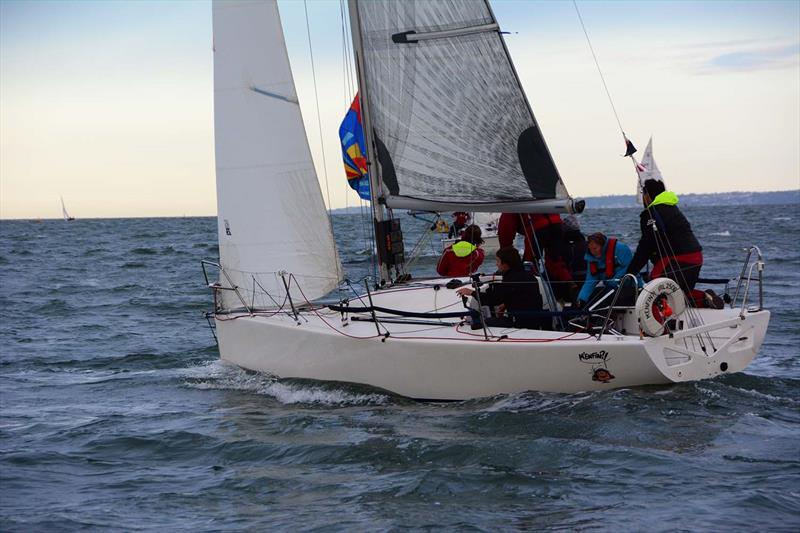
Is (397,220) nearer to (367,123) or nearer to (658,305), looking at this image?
(367,123)

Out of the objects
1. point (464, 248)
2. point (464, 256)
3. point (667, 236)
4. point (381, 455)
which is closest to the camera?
point (381, 455)

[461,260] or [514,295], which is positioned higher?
[461,260]

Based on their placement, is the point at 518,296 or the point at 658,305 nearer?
the point at 658,305

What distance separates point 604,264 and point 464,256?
1.89 metres

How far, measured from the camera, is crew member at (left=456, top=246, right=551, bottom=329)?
8.81m

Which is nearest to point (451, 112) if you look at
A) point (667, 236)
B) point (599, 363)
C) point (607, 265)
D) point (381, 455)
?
point (607, 265)

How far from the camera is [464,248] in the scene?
10453 mm

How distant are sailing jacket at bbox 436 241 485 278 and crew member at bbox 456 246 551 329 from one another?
4.74 ft

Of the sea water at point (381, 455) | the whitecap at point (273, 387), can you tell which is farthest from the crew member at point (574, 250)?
the whitecap at point (273, 387)

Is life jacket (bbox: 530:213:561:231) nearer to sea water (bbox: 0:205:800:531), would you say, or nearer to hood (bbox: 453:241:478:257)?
hood (bbox: 453:241:478:257)

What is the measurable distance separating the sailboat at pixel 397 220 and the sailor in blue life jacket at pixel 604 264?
38 cm

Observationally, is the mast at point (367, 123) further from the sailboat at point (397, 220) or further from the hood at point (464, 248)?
the hood at point (464, 248)

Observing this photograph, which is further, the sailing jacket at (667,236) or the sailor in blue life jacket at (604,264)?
the sailor in blue life jacket at (604,264)

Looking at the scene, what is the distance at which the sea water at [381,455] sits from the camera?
6.05 m
